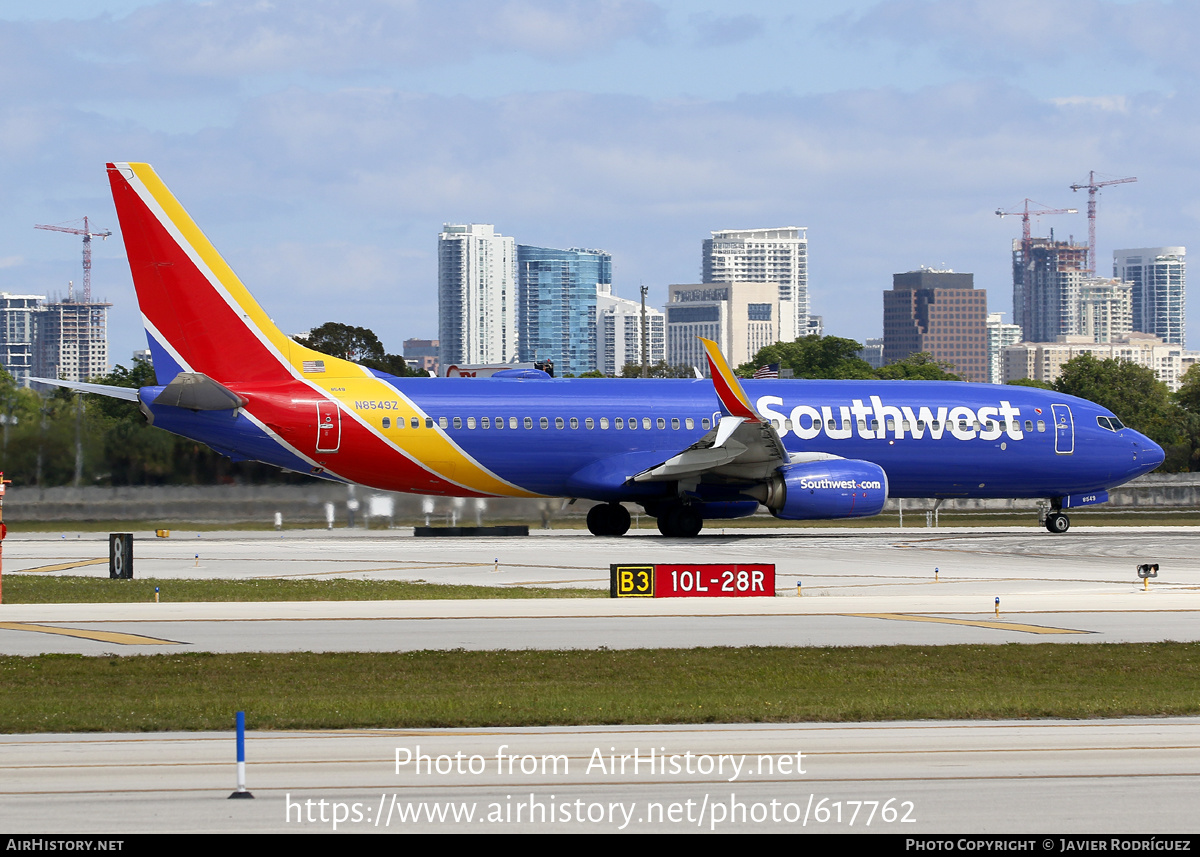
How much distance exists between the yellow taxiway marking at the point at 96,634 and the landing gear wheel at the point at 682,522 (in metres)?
19.5

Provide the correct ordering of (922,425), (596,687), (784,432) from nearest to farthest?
(596,687)
(784,432)
(922,425)

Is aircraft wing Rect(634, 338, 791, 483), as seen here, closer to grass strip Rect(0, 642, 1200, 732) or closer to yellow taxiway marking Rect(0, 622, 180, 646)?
grass strip Rect(0, 642, 1200, 732)

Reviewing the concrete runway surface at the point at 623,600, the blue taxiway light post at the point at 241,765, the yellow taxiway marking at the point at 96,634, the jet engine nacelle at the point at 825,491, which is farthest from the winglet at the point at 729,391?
the blue taxiway light post at the point at 241,765

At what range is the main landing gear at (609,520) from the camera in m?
38.8

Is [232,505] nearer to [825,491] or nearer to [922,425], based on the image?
[825,491]

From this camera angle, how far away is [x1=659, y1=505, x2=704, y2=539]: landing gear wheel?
120 ft

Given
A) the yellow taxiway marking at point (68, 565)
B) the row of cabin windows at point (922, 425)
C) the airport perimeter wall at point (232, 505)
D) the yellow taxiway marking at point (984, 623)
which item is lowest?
the yellow taxiway marking at point (984, 623)

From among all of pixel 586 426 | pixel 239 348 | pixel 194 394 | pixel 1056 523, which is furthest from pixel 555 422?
pixel 1056 523

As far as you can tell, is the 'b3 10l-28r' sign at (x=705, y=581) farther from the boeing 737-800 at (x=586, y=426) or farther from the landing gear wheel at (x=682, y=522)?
the landing gear wheel at (x=682, y=522)

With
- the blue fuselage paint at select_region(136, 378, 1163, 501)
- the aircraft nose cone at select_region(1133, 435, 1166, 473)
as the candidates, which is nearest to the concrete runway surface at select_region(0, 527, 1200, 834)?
the blue fuselage paint at select_region(136, 378, 1163, 501)

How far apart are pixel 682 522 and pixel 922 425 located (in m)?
7.63

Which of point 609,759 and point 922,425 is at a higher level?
point 922,425

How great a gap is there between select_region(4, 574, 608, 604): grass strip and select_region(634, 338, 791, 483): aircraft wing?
954cm

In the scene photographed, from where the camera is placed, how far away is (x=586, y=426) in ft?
121
